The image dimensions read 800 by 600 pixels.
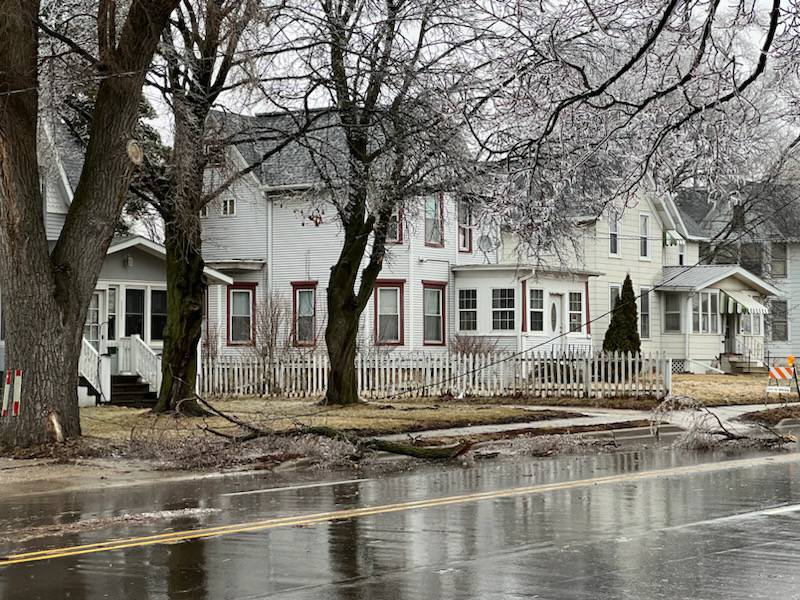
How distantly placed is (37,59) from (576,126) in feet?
27.4

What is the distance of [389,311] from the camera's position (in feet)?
138

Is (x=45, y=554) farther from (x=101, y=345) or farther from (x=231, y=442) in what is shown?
(x=101, y=345)

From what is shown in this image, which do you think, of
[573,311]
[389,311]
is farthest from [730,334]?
[389,311]

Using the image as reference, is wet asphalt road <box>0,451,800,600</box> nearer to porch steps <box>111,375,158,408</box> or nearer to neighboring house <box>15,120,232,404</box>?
neighboring house <box>15,120,232,404</box>

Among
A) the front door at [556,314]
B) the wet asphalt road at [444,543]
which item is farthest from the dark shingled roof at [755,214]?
the wet asphalt road at [444,543]

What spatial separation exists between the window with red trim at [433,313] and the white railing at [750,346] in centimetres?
1769

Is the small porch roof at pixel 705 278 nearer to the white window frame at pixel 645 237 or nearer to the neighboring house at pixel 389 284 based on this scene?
the white window frame at pixel 645 237

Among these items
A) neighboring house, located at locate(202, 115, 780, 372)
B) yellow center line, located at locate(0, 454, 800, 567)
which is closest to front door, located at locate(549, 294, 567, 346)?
neighboring house, located at locate(202, 115, 780, 372)

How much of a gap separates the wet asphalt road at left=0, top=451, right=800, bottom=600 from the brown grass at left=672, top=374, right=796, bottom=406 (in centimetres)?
1704

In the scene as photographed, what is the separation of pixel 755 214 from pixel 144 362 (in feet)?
124

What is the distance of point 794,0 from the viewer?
998cm

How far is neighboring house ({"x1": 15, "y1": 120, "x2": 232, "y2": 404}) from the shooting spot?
100ft

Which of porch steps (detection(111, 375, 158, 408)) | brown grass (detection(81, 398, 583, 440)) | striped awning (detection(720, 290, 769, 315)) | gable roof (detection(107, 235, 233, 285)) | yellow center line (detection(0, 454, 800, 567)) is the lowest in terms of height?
yellow center line (detection(0, 454, 800, 567))

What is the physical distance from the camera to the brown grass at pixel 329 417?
20.9m
